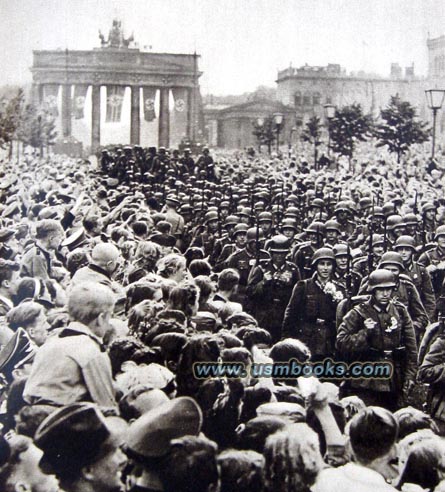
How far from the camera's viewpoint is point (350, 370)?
467cm

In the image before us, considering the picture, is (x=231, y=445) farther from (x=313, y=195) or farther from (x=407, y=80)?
(x=313, y=195)

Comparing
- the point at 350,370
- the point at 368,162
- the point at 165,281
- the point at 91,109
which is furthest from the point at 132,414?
the point at 368,162

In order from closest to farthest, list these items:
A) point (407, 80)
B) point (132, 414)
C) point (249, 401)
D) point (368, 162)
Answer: point (132, 414)
point (249, 401)
point (407, 80)
point (368, 162)

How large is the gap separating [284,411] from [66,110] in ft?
22.2

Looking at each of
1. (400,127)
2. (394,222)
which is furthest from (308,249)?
(400,127)

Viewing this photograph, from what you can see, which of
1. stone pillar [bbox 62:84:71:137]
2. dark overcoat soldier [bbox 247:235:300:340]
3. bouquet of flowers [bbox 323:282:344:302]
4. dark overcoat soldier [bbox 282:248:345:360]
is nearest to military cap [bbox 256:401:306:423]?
dark overcoat soldier [bbox 282:248:345:360]

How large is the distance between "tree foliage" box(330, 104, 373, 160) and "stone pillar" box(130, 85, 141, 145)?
2.96 meters

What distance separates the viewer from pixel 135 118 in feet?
34.9

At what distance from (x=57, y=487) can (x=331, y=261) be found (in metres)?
3.06

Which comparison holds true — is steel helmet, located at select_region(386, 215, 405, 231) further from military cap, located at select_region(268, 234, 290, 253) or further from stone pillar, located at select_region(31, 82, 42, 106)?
stone pillar, located at select_region(31, 82, 42, 106)

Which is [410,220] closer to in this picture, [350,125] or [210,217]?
[210,217]

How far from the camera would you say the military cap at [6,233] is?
5.53m

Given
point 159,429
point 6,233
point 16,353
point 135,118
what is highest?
point 135,118

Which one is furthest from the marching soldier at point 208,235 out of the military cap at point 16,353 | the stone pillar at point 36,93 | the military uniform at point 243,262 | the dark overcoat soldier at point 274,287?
the military cap at point 16,353
